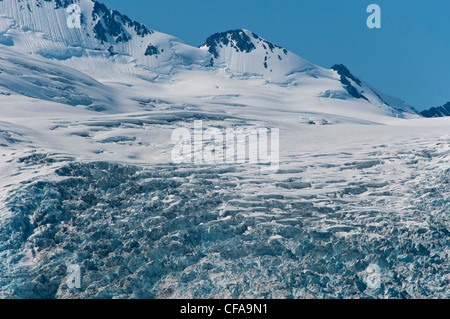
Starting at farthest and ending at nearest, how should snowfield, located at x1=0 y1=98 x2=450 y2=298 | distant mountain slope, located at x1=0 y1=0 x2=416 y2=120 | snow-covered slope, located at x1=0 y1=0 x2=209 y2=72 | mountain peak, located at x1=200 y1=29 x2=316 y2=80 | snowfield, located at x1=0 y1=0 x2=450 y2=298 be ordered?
mountain peak, located at x1=200 y1=29 x2=316 y2=80, snow-covered slope, located at x1=0 y1=0 x2=209 y2=72, distant mountain slope, located at x1=0 y1=0 x2=416 y2=120, snowfield, located at x1=0 y1=0 x2=450 y2=298, snowfield, located at x1=0 y1=98 x2=450 y2=298

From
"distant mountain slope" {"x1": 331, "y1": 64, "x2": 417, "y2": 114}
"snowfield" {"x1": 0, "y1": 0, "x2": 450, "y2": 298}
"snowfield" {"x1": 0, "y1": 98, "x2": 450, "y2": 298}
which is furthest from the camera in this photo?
"distant mountain slope" {"x1": 331, "y1": 64, "x2": 417, "y2": 114}

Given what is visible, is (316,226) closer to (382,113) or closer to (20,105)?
(20,105)

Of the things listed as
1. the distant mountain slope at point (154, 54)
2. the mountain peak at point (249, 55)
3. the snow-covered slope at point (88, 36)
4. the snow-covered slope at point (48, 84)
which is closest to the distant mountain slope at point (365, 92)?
the distant mountain slope at point (154, 54)

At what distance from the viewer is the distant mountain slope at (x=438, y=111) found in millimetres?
161500

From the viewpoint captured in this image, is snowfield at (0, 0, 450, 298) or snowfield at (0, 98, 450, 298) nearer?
snowfield at (0, 98, 450, 298)

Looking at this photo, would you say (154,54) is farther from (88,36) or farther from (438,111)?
(438,111)

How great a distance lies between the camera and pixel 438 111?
538 feet

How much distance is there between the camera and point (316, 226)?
86.6 feet

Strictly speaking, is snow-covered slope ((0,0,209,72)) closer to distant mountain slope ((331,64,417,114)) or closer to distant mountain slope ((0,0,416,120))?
distant mountain slope ((0,0,416,120))

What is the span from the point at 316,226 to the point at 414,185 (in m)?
7.40

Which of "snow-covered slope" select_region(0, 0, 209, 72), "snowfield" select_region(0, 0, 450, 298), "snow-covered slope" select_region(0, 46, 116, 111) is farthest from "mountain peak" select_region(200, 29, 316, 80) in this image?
"snowfield" select_region(0, 0, 450, 298)

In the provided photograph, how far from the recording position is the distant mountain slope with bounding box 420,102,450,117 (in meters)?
162

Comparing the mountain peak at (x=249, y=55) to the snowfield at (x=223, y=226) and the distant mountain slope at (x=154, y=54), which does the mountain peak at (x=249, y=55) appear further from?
the snowfield at (x=223, y=226)
